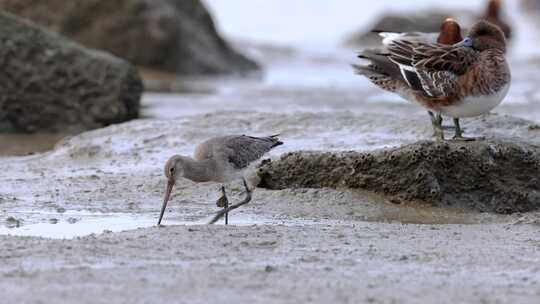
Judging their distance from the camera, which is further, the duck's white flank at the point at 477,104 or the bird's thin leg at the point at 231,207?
the duck's white flank at the point at 477,104

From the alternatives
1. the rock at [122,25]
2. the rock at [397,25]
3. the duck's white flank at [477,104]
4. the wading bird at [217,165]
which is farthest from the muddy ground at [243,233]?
the rock at [397,25]

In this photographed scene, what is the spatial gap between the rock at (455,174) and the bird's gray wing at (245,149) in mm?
650

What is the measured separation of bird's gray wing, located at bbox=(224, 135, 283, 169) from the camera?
863 cm

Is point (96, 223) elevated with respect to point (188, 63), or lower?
lower

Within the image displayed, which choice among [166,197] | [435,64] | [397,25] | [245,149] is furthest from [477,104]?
[397,25]

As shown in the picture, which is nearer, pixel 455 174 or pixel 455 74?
pixel 455 174

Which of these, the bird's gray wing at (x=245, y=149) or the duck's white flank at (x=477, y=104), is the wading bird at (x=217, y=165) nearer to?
the bird's gray wing at (x=245, y=149)

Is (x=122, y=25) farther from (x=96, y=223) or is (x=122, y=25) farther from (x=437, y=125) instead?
(x=96, y=223)

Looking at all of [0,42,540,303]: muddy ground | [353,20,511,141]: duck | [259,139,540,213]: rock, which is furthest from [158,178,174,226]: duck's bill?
[353,20,511,141]: duck

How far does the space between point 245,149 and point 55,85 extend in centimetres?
547

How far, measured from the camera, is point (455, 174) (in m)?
8.66

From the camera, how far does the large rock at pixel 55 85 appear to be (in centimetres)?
1340

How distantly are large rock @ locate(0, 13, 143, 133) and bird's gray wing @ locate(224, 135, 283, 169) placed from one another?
490cm

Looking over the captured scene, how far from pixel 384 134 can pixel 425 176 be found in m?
2.00
